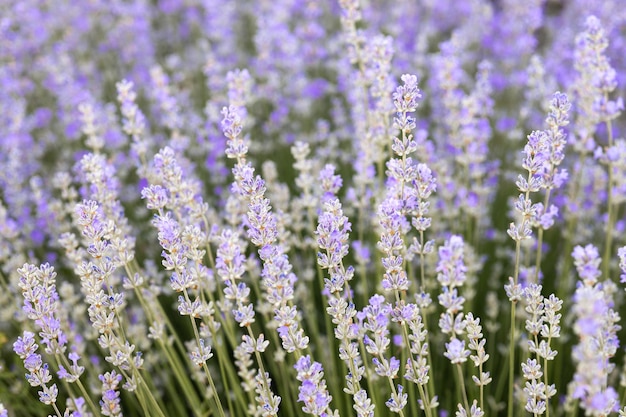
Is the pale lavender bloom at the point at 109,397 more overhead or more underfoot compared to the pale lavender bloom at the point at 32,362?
more underfoot

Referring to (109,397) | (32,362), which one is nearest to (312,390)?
(109,397)

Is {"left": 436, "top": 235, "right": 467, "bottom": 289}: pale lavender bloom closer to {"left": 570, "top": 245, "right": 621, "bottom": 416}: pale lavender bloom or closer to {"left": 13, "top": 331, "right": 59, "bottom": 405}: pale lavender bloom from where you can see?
{"left": 570, "top": 245, "right": 621, "bottom": 416}: pale lavender bloom

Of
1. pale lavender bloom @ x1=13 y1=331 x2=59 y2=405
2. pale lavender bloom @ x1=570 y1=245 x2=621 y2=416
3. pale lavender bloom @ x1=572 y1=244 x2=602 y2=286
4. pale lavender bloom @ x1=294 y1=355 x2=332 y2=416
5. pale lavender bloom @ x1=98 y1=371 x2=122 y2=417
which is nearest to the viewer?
pale lavender bloom @ x1=570 y1=245 x2=621 y2=416

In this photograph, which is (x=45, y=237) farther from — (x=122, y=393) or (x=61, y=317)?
(x=61, y=317)

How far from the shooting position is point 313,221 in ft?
9.80

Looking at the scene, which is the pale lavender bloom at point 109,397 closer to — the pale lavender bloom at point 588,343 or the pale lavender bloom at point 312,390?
the pale lavender bloom at point 312,390

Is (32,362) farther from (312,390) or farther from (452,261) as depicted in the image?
(452,261)

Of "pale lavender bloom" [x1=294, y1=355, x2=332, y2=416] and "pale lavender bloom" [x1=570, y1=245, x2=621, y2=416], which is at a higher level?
"pale lavender bloom" [x1=294, y1=355, x2=332, y2=416]

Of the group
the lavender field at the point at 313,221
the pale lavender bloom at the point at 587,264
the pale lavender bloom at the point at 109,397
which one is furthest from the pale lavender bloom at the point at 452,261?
the pale lavender bloom at the point at 109,397

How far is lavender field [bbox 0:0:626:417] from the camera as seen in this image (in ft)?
5.53

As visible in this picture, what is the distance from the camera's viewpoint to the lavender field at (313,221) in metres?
1.69

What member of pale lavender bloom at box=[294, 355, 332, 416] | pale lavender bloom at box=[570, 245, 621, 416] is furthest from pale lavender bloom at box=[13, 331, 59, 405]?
pale lavender bloom at box=[570, 245, 621, 416]

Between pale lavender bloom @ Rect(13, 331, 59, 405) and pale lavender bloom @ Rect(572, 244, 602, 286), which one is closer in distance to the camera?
pale lavender bloom @ Rect(572, 244, 602, 286)

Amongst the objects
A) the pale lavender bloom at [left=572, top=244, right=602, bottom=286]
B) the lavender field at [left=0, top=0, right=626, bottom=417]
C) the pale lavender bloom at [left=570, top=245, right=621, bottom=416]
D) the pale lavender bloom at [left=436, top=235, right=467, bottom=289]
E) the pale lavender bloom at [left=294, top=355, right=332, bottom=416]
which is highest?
→ the lavender field at [left=0, top=0, right=626, bottom=417]
